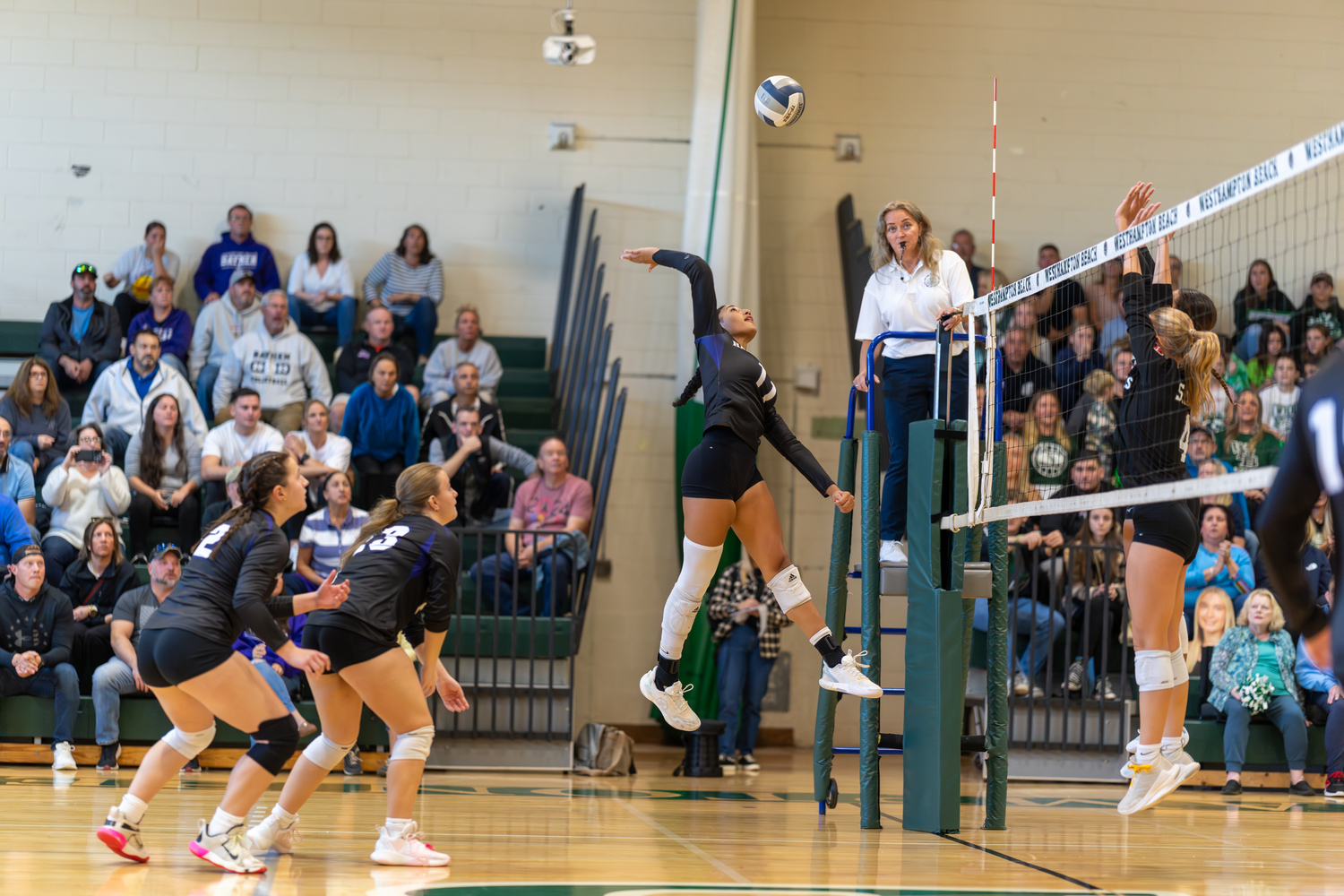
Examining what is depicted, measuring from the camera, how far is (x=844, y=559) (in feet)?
22.5

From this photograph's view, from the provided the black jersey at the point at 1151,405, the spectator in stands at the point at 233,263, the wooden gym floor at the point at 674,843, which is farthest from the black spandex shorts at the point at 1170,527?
the spectator in stands at the point at 233,263

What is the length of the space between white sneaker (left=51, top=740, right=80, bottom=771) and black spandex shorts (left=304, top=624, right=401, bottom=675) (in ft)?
15.1

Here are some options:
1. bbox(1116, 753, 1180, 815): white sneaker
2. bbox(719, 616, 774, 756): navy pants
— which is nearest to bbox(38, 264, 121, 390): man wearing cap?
bbox(719, 616, 774, 756): navy pants

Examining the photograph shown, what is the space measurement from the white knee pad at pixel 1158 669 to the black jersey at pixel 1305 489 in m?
2.87

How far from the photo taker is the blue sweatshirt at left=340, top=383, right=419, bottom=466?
1059 centimetres

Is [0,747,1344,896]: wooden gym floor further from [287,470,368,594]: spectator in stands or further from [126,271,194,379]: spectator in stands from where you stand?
[126,271,194,379]: spectator in stands

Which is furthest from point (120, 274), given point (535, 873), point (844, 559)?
point (535, 873)

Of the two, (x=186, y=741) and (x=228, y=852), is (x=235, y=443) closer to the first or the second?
(x=186, y=741)

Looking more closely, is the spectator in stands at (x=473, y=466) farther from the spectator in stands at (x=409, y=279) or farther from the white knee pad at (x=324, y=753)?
the white knee pad at (x=324, y=753)

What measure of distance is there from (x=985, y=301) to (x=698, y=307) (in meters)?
1.30

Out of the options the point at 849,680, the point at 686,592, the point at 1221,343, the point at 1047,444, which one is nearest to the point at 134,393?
the point at 686,592

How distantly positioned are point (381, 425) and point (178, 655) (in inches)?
227

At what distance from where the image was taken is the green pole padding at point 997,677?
6422 millimetres

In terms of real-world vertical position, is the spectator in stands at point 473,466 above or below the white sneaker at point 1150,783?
above
